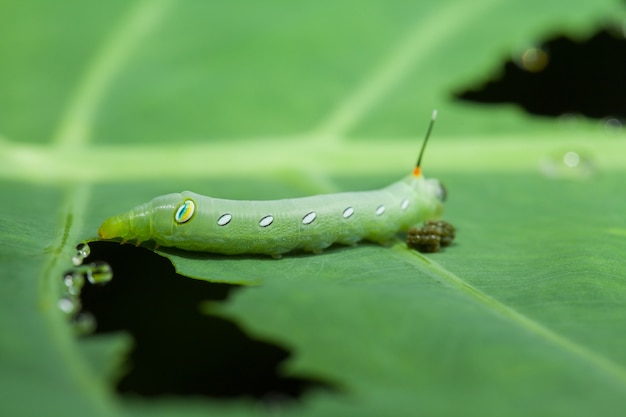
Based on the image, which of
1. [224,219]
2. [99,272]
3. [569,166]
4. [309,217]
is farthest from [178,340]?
[569,166]

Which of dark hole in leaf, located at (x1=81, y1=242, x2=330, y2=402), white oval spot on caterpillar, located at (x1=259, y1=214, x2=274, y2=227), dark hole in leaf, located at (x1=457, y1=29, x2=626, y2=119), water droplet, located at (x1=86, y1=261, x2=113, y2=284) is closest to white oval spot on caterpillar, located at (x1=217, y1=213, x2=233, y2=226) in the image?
white oval spot on caterpillar, located at (x1=259, y1=214, x2=274, y2=227)

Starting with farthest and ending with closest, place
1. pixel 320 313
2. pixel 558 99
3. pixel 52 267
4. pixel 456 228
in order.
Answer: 1. pixel 558 99
2. pixel 456 228
3. pixel 52 267
4. pixel 320 313

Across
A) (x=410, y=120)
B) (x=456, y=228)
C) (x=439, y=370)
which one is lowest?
(x=439, y=370)

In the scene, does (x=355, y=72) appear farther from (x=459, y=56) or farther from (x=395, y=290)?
(x=395, y=290)

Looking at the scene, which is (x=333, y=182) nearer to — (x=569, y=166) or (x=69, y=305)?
(x=569, y=166)

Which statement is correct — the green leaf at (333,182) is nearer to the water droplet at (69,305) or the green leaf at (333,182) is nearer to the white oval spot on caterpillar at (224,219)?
the water droplet at (69,305)

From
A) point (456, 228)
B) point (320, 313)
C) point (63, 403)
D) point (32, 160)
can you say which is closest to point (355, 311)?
point (320, 313)
